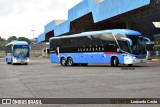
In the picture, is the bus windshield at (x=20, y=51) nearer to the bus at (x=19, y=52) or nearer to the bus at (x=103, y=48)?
Answer: the bus at (x=19, y=52)

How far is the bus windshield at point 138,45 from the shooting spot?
28078 millimetres

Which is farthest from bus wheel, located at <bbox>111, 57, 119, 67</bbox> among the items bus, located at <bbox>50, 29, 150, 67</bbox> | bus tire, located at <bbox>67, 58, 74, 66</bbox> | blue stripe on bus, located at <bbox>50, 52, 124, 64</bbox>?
bus tire, located at <bbox>67, 58, 74, 66</bbox>

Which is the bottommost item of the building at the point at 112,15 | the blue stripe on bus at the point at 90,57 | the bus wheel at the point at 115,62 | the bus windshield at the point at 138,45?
the bus wheel at the point at 115,62

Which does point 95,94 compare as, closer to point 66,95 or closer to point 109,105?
point 66,95

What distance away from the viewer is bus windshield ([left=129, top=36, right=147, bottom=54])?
92.1 ft

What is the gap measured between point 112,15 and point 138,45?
15.4m

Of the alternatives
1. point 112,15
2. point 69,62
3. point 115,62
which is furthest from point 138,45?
point 112,15

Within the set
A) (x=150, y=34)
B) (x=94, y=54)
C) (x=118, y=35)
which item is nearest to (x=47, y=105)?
(x=118, y=35)

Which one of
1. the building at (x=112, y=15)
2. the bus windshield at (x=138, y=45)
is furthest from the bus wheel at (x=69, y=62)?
the building at (x=112, y=15)

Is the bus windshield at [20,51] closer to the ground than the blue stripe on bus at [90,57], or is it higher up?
higher up

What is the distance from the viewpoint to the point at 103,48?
98.0 feet

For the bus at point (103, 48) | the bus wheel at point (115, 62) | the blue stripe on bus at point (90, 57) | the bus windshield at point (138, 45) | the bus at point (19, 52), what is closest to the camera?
the bus at point (103, 48)

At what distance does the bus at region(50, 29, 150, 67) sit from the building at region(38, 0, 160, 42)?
7.06m

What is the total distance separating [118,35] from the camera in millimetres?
28281
